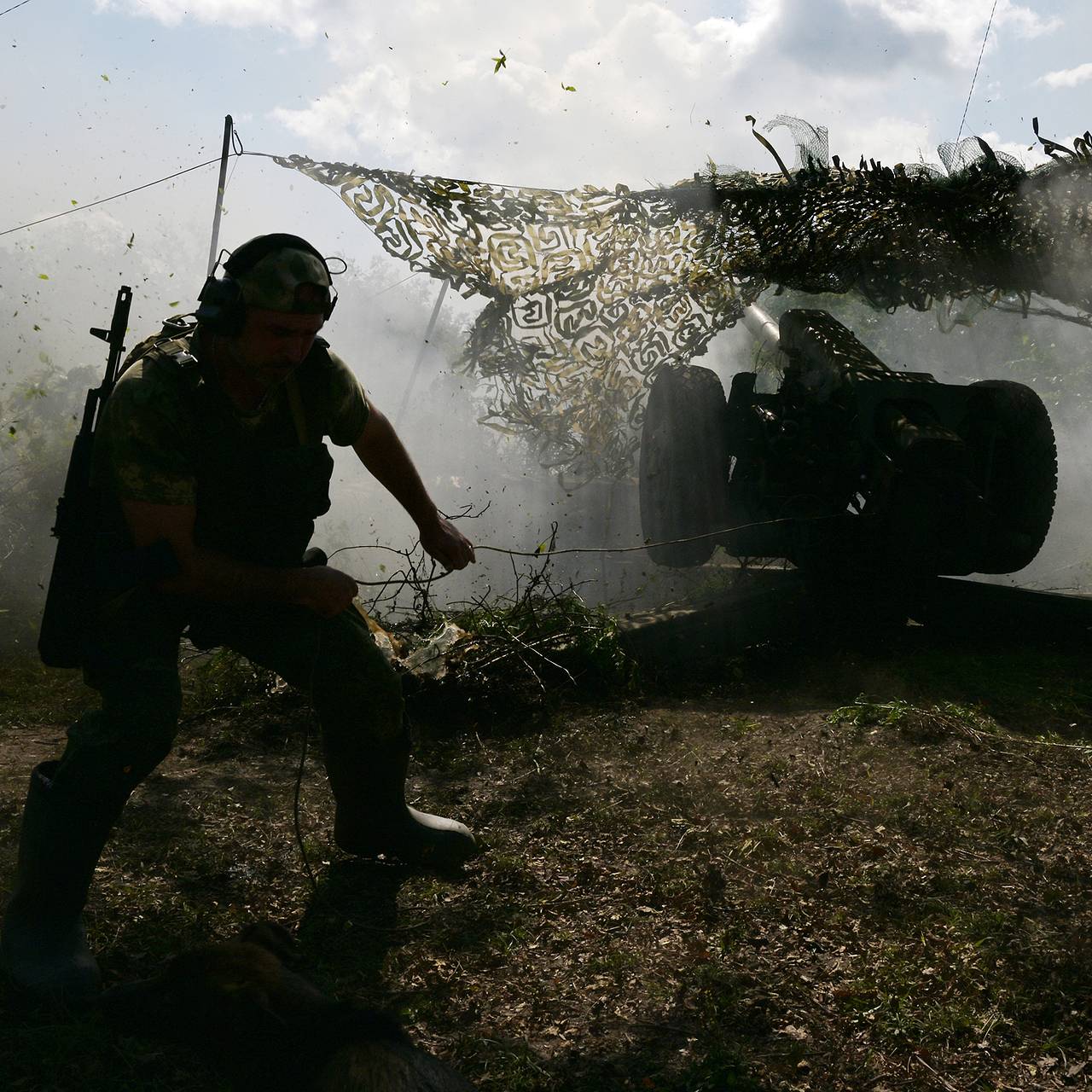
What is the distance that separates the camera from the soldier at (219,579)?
103 inches

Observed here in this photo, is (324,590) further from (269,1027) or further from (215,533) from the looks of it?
(269,1027)

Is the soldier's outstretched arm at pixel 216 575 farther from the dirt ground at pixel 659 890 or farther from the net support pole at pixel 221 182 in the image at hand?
the net support pole at pixel 221 182

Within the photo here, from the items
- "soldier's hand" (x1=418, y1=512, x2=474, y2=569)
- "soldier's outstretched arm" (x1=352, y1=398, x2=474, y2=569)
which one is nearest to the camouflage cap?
"soldier's outstretched arm" (x1=352, y1=398, x2=474, y2=569)

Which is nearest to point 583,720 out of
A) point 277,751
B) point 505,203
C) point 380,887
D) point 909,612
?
point 277,751

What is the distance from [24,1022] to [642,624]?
372 centimetres

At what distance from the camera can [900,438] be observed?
582 cm

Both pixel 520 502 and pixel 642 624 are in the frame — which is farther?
pixel 520 502

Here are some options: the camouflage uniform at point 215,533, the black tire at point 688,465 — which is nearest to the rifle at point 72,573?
the camouflage uniform at point 215,533

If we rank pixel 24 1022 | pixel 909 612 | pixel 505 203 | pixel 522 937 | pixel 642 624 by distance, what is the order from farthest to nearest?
pixel 505 203, pixel 909 612, pixel 642 624, pixel 522 937, pixel 24 1022

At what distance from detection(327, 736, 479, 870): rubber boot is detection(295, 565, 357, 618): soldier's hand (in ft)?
1.71

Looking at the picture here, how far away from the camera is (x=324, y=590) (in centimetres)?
282

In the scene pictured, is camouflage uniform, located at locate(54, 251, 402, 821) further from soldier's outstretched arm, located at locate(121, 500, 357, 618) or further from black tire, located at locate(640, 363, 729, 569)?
black tire, located at locate(640, 363, 729, 569)

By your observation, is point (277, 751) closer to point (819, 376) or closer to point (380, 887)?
point (380, 887)

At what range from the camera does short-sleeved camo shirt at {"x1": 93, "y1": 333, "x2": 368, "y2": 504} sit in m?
2.68
